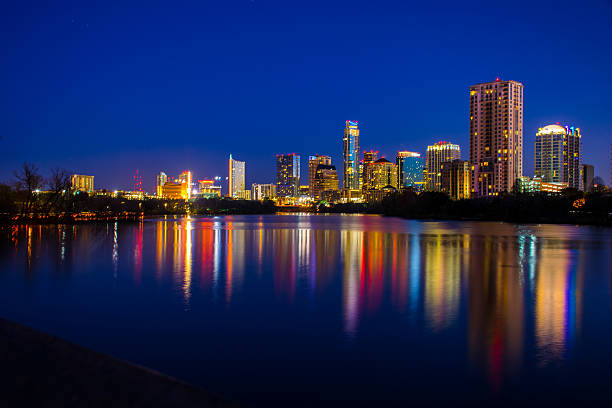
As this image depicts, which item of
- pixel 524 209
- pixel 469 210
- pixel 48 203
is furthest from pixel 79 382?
pixel 469 210

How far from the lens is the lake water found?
Answer: 7.52 m

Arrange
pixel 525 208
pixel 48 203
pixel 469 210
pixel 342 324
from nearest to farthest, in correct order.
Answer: pixel 342 324, pixel 48 203, pixel 525 208, pixel 469 210

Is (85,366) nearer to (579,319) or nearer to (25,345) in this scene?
(25,345)

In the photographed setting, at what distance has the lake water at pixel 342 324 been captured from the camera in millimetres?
7516

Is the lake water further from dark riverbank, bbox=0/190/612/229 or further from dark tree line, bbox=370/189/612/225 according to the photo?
dark tree line, bbox=370/189/612/225

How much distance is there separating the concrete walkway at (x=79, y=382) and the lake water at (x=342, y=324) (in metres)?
1.72

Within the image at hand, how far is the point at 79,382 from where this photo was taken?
5.70 m

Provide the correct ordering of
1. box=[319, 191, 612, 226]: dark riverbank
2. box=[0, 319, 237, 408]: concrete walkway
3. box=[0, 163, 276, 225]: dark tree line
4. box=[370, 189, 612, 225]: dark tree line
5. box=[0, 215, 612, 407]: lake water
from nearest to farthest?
box=[0, 319, 237, 408]: concrete walkway → box=[0, 215, 612, 407]: lake water → box=[0, 163, 276, 225]: dark tree line → box=[319, 191, 612, 226]: dark riverbank → box=[370, 189, 612, 225]: dark tree line

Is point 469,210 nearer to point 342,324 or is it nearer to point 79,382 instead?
point 342,324

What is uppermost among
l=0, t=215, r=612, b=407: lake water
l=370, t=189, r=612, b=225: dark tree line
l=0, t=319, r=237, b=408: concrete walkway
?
l=370, t=189, r=612, b=225: dark tree line

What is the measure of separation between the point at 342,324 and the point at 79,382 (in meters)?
6.70

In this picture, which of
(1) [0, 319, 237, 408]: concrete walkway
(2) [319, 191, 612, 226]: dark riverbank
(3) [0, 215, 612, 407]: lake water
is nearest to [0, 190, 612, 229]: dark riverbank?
(2) [319, 191, 612, 226]: dark riverbank

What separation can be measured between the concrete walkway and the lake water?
172cm

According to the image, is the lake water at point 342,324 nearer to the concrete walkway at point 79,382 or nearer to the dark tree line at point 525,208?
the concrete walkway at point 79,382
